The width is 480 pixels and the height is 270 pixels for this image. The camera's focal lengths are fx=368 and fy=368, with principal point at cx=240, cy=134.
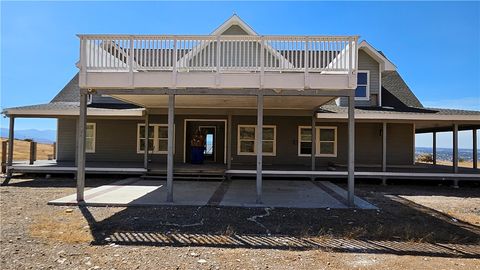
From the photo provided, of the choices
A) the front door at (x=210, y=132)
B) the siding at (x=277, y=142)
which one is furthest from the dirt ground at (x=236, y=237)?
the front door at (x=210, y=132)

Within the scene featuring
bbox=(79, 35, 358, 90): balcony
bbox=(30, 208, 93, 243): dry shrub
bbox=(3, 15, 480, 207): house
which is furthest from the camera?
bbox=(3, 15, 480, 207): house

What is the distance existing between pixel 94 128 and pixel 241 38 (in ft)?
34.7

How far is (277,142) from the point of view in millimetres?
16422

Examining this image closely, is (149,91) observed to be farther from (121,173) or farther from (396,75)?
(396,75)

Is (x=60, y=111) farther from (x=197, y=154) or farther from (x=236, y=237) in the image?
(x=236, y=237)

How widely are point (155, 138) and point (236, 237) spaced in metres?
11.2

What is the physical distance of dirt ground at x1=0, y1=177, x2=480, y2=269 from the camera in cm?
A: 506

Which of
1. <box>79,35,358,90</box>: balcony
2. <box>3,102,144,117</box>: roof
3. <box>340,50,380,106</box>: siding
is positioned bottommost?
<box>3,102,144,117</box>: roof

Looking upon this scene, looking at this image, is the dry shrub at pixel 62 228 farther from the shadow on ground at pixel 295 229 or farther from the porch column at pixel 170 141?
the porch column at pixel 170 141

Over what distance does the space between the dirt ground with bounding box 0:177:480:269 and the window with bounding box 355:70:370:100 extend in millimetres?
7811

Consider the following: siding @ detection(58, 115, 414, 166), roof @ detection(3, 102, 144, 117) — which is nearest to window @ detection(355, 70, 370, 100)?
siding @ detection(58, 115, 414, 166)

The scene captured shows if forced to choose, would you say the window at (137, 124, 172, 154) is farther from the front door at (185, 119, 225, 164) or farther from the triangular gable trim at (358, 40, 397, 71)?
the triangular gable trim at (358, 40, 397, 71)

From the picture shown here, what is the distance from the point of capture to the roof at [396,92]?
667 inches

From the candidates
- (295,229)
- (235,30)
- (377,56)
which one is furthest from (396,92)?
(295,229)
